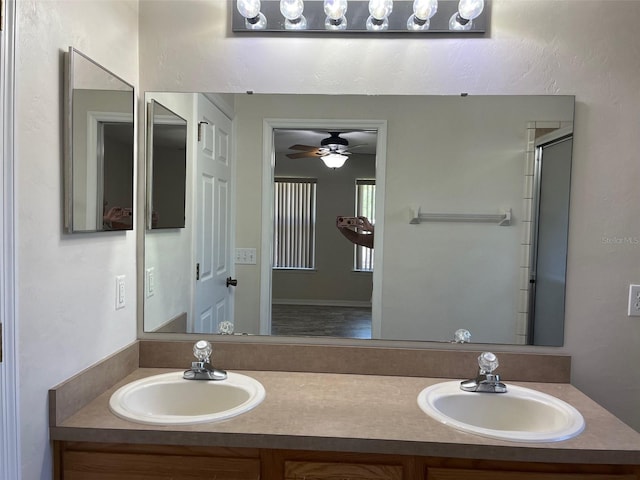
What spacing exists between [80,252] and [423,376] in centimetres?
118

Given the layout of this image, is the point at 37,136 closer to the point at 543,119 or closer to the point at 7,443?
the point at 7,443

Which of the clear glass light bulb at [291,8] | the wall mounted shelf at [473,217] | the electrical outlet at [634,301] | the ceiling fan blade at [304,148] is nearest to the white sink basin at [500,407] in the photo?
the electrical outlet at [634,301]

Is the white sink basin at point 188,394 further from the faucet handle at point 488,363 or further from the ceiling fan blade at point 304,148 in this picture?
the ceiling fan blade at point 304,148

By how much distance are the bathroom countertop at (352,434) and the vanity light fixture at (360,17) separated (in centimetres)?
127

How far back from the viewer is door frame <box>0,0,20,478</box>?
97 cm

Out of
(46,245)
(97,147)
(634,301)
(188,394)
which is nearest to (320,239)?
(188,394)

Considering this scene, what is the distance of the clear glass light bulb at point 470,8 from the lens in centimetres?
150

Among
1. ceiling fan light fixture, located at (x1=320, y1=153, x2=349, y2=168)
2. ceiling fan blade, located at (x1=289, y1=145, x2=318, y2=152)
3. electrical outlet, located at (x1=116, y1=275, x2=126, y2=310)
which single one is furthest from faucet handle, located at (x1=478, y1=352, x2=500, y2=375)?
electrical outlet, located at (x1=116, y1=275, x2=126, y2=310)

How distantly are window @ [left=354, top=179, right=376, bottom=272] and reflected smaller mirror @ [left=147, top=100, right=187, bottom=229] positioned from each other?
0.67 metres

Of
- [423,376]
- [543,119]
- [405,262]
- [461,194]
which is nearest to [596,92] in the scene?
[543,119]

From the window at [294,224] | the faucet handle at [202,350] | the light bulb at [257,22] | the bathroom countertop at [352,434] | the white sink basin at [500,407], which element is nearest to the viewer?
the bathroom countertop at [352,434]

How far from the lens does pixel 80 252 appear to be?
124 centimetres

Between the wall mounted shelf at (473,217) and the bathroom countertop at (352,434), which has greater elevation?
the wall mounted shelf at (473,217)

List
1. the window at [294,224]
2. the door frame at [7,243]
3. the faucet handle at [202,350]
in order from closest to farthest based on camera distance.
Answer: the door frame at [7,243] < the faucet handle at [202,350] < the window at [294,224]
